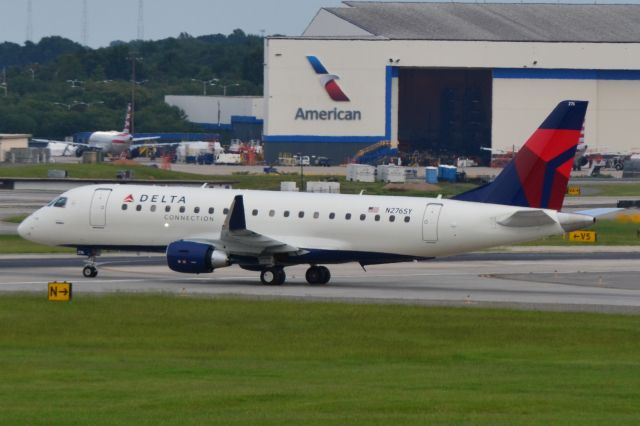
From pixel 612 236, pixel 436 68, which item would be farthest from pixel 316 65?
pixel 612 236

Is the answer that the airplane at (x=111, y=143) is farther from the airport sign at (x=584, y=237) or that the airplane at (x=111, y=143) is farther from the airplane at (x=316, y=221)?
the airplane at (x=316, y=221)

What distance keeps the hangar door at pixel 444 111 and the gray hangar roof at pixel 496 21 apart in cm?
735

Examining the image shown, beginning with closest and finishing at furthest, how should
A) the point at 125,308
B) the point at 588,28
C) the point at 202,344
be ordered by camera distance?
the point at 202,344
the point at 125,308
the point at 588,28

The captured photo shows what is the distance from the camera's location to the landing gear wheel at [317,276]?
52.7 metres

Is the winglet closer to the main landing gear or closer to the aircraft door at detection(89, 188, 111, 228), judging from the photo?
the main landing gear

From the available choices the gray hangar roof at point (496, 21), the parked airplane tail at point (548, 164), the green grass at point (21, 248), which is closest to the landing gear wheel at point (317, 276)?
the parked airplane tail at point (548, 164)

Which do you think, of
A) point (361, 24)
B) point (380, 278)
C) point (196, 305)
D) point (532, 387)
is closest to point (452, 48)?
point (361, 24)

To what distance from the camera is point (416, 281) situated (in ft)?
181

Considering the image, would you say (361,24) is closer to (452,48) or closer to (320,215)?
(452,48)

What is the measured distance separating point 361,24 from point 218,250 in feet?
374

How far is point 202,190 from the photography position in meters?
52.8

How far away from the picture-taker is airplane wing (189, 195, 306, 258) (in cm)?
4934

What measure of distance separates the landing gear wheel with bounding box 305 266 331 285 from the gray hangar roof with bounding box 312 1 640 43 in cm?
10459

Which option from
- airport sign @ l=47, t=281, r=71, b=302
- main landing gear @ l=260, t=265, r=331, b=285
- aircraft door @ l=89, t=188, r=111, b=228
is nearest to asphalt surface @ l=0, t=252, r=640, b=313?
main landing gear @ l=260, t=265, r=331, b=285
